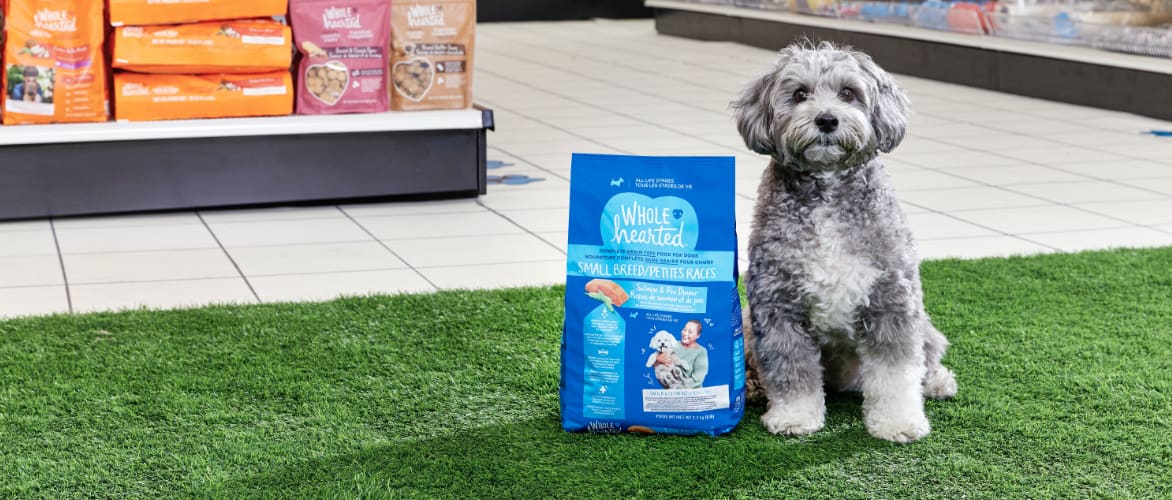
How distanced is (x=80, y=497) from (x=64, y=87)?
2774 millimetres

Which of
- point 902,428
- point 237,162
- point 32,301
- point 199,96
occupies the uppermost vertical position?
point 199,96

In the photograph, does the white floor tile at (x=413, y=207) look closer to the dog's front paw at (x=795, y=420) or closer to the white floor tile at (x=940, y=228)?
the white floor tile at (x=940, y=228)

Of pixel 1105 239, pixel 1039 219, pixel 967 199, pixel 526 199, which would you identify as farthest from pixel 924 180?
pixel 526 199

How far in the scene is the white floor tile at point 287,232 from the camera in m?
4.64

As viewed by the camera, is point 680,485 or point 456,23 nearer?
point 680,485

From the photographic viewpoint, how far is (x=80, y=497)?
7.93 feet

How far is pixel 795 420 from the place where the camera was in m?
2.75

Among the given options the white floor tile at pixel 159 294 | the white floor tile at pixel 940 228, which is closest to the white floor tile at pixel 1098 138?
the white floor tile at pixel 940 228

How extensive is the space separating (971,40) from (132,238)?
21.2 ft

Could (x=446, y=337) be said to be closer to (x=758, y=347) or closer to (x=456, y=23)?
(x=758, y=347)

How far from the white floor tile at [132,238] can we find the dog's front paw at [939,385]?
2618 mm

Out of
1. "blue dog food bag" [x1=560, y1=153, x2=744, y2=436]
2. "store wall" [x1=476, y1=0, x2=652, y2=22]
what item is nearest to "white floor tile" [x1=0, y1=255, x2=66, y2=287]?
"blue dog food bag" [x1=560, y1=153, x2=744, y2=436]

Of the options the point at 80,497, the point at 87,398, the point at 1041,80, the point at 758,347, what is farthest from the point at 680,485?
the point at 1041,80

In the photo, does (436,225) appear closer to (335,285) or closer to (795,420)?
(335,285)
